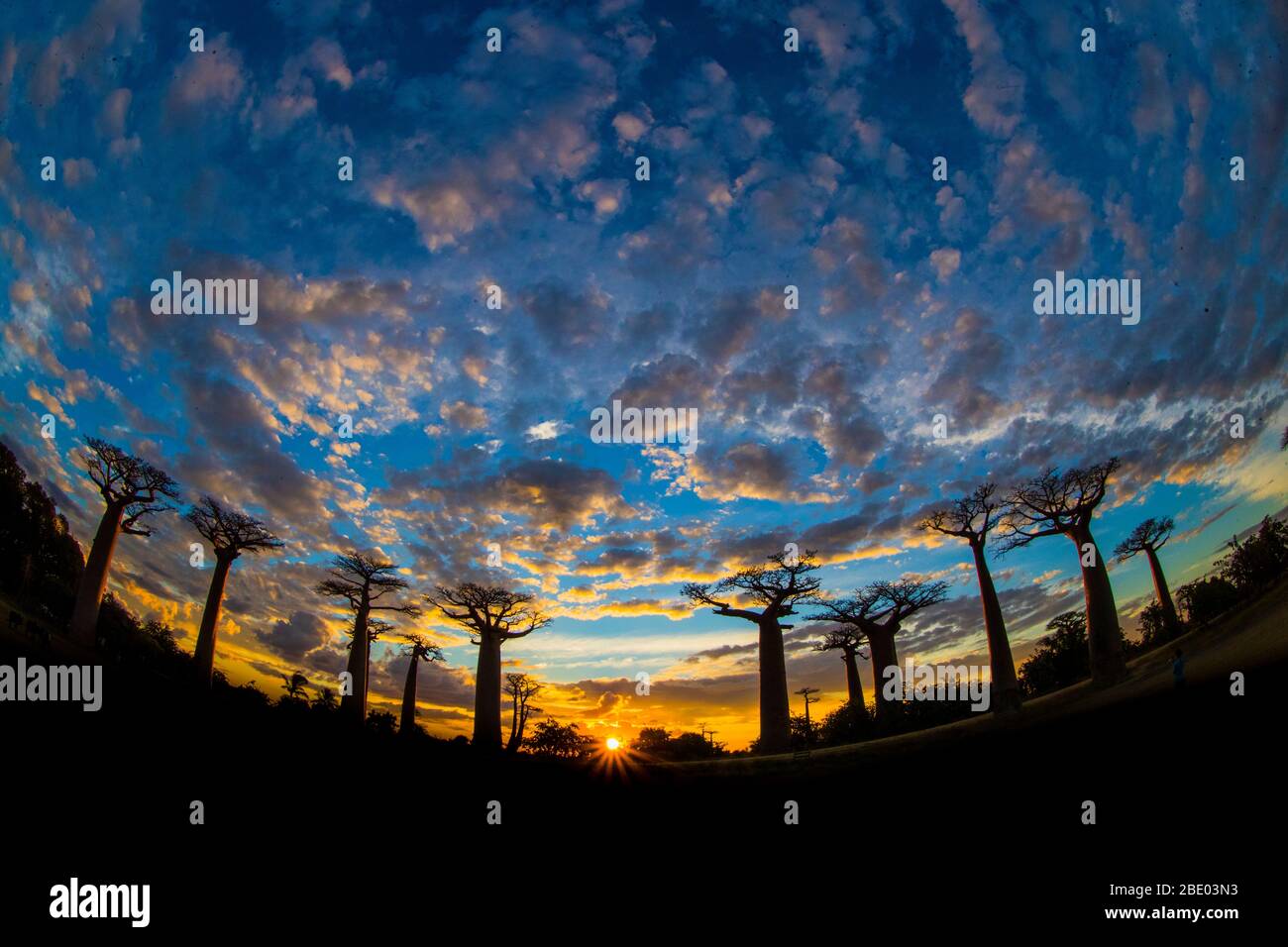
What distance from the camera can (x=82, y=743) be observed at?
554cm

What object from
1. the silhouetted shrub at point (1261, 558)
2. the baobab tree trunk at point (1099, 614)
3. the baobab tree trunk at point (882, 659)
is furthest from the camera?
the baobab tree trunk at point (882, 659)

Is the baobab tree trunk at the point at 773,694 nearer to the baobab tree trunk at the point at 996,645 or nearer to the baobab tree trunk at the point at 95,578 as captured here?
the baobab tree trunk at the point at 996,645

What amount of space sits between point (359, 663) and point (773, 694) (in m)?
28.7

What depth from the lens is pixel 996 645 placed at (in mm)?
22234

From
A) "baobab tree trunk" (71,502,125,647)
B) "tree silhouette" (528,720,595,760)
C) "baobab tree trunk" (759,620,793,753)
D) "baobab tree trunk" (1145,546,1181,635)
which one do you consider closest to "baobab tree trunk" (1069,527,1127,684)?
"baobab tree trunk" (1145,546,1181,635)

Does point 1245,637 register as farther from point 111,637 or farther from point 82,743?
point 111,637

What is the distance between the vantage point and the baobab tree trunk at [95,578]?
24.0 meters

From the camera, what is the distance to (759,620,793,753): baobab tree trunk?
A: 27.9 meters

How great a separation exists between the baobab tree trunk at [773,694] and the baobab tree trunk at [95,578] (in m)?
36.3

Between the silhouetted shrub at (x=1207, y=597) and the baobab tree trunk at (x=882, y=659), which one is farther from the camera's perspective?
the baobab tree trunk at (x=882, y=659)

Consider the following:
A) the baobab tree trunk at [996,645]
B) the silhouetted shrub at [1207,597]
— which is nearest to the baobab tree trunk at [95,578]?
the baobab tree trunk at [996,645]

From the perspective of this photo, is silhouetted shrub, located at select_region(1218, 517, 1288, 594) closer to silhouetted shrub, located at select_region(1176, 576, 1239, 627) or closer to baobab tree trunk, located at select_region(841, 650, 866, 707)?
silhouetted shrub, located at select_region(1176, 576, 1239, 627)
